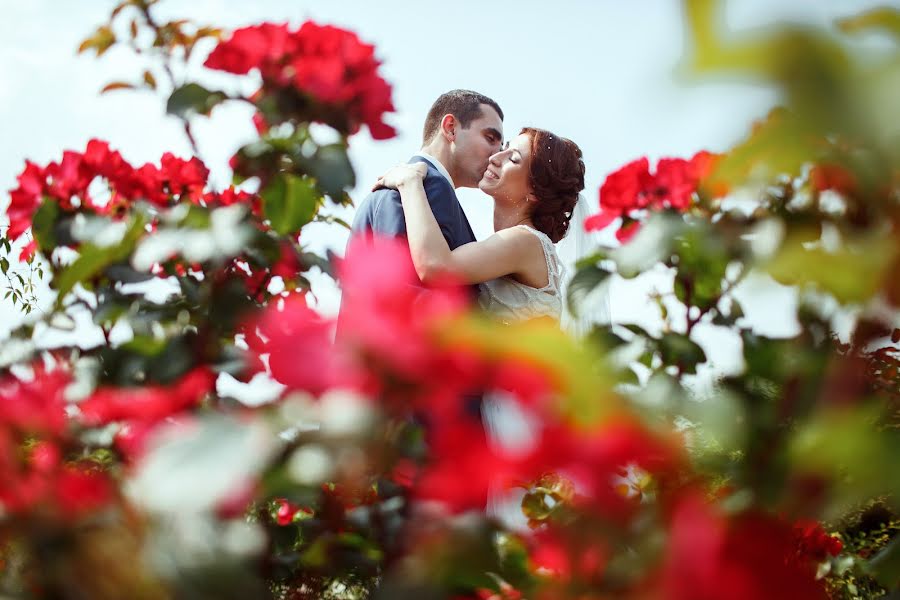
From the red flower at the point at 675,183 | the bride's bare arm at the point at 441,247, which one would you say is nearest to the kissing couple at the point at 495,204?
the bride's bare arm at the point at 441,247

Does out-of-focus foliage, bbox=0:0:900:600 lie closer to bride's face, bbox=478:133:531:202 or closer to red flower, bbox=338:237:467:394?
red flower, bbox=338:237:467:394

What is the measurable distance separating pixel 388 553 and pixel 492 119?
9.75 feet

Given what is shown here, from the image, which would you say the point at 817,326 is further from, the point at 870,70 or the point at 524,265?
the point at 524,265

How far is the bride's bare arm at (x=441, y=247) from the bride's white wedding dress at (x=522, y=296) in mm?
83

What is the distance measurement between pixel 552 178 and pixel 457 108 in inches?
22.2

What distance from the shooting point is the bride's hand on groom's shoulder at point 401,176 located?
2.80 metres

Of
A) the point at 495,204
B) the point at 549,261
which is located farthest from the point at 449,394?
the point at 495,204

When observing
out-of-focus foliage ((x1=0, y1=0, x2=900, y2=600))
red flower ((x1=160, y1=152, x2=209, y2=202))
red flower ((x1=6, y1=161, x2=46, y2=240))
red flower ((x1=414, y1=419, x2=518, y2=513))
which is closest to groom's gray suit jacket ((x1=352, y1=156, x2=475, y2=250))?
red flower ((x1=160, y1=152, x2=209, y2=202))

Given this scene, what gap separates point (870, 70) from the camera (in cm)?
36

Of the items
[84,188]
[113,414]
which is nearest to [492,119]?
[84,188]

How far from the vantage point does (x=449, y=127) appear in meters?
3.62

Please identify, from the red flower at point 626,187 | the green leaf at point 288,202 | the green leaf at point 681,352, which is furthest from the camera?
the red flower at point 626,187

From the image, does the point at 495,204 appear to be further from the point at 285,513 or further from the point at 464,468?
the point at 464,468

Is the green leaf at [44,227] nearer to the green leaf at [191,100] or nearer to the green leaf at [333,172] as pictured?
the green leaf at [191,100]
